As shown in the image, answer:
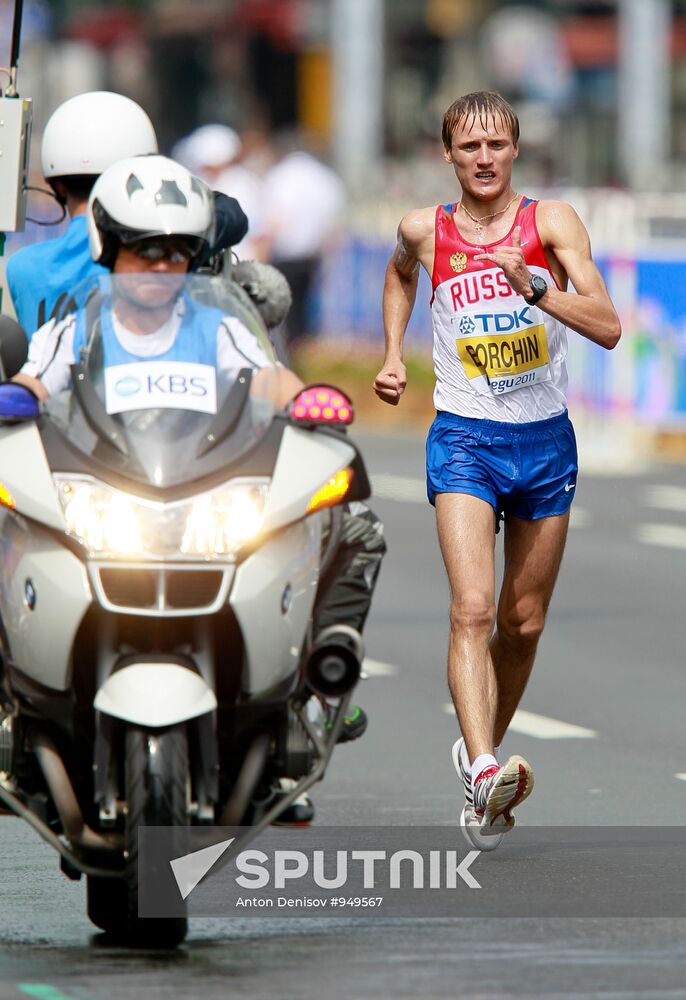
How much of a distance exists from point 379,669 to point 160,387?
5.30m

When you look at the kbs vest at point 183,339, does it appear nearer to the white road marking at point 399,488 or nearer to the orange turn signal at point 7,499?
the orange turn signal at point 7,499

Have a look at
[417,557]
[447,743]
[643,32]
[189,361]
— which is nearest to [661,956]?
[189,361]

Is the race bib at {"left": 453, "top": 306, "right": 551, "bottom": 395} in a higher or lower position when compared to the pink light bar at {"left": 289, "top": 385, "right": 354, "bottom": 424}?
lower

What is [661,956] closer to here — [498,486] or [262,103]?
[498,486]

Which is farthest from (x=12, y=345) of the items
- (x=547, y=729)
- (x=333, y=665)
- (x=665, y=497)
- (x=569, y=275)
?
(x=665, y=497)

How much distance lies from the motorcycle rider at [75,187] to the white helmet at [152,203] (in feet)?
3.48

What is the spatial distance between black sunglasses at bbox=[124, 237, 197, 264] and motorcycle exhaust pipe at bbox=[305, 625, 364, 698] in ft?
3.13

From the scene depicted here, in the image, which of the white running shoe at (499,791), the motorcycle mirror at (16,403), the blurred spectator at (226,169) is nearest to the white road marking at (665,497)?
the blurred spectator at (226,169)

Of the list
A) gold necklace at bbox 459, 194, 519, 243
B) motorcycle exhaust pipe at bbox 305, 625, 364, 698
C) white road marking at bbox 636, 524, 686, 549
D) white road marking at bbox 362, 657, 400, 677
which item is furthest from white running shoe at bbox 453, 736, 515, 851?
white road marking at bbox 636, 524, 686, 549

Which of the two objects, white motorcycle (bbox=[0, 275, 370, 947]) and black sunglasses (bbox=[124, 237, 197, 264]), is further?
black sunglasses (bbox=[124, 237, 197, 264])

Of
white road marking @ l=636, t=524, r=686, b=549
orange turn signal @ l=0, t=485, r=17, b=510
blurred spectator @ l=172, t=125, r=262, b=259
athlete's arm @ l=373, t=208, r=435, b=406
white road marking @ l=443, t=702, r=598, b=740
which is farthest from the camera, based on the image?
blurred spectator @ l=172, t=125, r=262, b=259

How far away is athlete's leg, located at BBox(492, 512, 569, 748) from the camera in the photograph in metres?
8.06

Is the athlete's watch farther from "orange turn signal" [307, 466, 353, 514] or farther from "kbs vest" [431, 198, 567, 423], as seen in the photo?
"orange turn signal" [307, 466, 353, 514]

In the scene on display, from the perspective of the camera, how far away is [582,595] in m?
13.9
